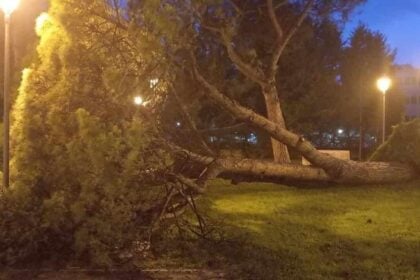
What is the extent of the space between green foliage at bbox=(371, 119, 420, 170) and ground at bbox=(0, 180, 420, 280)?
1.61m

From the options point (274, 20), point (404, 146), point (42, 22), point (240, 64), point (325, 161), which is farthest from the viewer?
point (274, 20)

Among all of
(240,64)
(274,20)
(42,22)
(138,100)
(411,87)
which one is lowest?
(138,100)

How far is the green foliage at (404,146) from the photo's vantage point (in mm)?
14102

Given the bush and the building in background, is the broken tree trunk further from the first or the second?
the building in background

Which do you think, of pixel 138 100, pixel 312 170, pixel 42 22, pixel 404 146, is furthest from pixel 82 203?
pixel 404 146

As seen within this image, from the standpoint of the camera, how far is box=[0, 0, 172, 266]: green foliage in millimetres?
6766

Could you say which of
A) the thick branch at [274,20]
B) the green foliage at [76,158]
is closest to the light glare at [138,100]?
the green foliage at [76,158]

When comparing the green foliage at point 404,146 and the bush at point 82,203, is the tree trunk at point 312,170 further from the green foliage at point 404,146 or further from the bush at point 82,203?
the bush at point 82,203

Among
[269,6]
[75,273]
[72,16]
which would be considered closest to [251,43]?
[269,6]

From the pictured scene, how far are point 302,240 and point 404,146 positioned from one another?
23.2ft

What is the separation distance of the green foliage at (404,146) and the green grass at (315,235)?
979 millimetres

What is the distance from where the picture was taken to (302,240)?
812cm

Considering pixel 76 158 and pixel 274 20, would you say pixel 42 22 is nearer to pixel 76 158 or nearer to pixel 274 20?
pixel 76 158

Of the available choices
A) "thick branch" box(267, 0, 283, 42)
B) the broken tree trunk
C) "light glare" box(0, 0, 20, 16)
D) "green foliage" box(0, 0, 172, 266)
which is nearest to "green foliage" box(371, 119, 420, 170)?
the broken tree trunk
